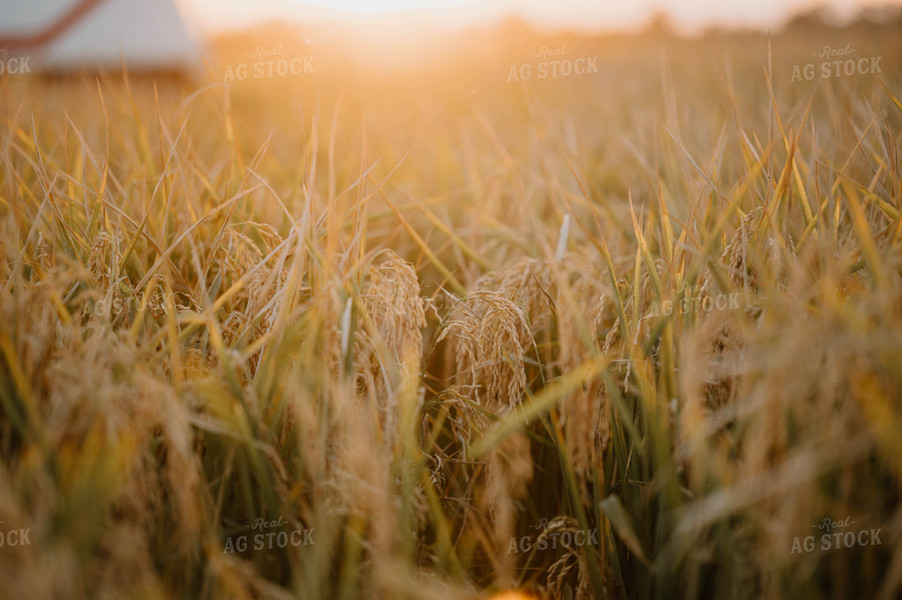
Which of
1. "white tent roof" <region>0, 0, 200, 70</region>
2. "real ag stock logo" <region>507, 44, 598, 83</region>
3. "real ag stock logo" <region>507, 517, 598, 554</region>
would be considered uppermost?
"white tent roof" <region>0, 0, 200, 70</region>

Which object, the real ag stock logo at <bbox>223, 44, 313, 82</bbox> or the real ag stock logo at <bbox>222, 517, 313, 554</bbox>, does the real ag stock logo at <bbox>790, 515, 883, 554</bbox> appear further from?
the real ag stock logo at <bbox>223, 44, 313, 82</bbox>

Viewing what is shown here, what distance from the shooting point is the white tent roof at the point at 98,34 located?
227 cm

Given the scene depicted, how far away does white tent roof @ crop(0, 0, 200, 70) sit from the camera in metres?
2.27

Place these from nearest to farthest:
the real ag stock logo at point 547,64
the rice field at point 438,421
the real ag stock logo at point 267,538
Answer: the rice field at point 438,421 → the real ag stock logo at point 267,538 → the real ag stock logo at point 547,64

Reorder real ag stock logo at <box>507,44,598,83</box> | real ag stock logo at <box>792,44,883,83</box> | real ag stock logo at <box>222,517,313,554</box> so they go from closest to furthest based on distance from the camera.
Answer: real ag stock logo at <box>222,517,313,554</box> < real ag stock logo at <box>792,44,883,83</box> < real ag stock logo at <box>507,44,598,83</box>

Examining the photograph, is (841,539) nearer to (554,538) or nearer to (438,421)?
(554,538)

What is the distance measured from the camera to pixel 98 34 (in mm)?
3324

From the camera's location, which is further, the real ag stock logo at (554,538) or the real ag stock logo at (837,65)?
the real ag stock logo at (837,65)

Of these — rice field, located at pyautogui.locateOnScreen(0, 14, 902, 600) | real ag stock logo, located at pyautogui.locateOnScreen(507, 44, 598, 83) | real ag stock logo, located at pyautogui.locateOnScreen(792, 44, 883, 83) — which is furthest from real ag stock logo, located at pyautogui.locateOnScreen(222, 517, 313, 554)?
real ag stock logo, located at pyautogui.locateOnScreen(792, 44, 883, 83)

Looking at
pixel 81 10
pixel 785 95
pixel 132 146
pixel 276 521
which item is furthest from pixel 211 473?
pixel 785 95

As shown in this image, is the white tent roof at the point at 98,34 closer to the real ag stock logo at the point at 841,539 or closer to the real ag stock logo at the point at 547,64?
the real ag stock logo at the point at 547,64

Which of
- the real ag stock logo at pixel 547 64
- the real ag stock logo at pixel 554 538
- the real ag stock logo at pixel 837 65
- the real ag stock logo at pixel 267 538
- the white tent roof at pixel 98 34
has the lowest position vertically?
the real ag stock logo at pixel 554 538

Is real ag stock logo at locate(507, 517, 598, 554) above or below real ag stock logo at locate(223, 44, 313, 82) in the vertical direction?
below

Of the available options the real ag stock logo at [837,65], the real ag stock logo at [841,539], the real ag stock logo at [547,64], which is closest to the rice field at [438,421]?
the real ag stock logo at [841,539]
